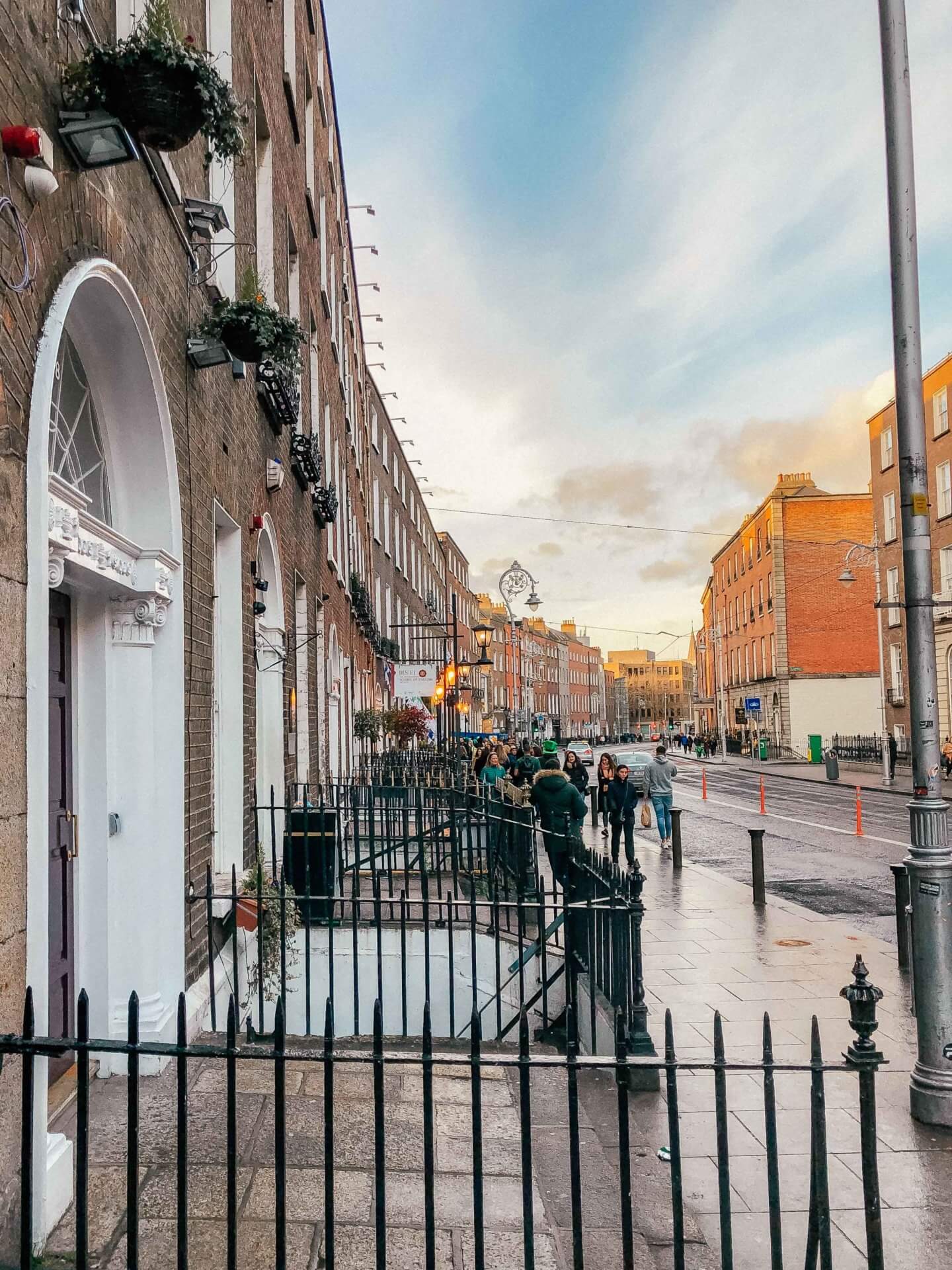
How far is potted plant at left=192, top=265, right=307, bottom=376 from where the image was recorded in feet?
21.4

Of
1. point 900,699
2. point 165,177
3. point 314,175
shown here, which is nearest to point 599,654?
point 900,699

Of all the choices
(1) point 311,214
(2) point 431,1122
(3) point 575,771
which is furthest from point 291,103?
(3) point 575,771

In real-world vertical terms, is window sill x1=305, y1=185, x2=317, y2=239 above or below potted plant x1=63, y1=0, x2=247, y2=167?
above

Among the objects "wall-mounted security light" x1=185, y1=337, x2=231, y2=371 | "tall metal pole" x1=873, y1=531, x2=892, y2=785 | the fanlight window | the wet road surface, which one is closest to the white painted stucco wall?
"tall metal pole" x1=873, y1=531, x2=892, y2=785

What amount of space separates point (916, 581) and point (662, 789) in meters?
11.7

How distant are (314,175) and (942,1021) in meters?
14.7

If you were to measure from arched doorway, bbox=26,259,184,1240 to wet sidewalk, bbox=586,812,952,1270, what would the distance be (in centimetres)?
274

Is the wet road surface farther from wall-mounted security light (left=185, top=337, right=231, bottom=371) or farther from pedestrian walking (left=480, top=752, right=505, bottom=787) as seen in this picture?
wall-mounted security light (left=185, top=337, right=231, bottom=371)

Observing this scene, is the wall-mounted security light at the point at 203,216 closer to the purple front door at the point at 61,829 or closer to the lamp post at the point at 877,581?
the purple front door at the point at 61,829

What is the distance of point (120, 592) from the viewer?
5211 mm

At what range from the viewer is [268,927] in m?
7.17

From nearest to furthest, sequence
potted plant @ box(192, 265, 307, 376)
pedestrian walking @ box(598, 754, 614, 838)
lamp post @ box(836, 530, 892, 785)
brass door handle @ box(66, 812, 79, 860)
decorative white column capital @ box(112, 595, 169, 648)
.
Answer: brass door handle @ box(66, 812, 79, 860)
decorative white column capital @ box(112, 595, 169, 648)
potted plant @ box(192, 265, 307, 376)
pedestrian walking @ box(598, 754, 614, 838)
lamp post @ box(836, 530, 892, 785)

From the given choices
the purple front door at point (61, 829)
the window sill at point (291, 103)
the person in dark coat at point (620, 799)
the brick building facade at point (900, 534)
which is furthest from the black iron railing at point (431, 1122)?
the brick building facade at point (900, 534)

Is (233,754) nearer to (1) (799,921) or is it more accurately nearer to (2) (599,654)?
(1) (799,921)
